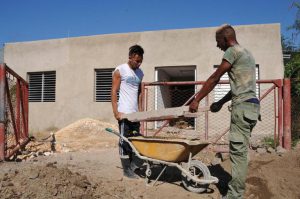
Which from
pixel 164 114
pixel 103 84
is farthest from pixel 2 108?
pixel 103 84

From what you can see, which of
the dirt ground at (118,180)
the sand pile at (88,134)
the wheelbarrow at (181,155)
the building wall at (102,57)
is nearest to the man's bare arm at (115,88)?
the wheelbarrow at (181,155)

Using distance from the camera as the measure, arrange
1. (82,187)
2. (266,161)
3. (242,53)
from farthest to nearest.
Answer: (266,161), (82,187), (242,53)

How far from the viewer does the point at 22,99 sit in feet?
28.1

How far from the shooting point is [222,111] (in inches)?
446

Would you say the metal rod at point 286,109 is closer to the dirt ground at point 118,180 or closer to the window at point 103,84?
the dirt ground at point 118,180

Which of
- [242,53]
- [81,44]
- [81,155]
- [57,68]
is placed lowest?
[81,155]

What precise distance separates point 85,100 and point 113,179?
9.00 meters

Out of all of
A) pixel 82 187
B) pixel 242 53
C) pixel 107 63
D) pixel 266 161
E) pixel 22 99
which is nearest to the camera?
pixel 242 53

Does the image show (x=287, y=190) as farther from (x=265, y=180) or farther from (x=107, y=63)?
(x=107, y=63)

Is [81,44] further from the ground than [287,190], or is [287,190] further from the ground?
[81,44]

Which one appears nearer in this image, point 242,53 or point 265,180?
point 242,53

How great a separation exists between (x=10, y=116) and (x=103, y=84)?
21.1ft

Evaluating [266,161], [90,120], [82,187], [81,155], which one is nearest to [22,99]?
[81,155]

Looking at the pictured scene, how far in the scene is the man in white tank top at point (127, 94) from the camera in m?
4.91
